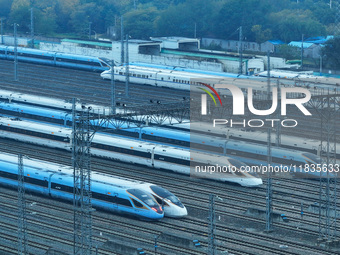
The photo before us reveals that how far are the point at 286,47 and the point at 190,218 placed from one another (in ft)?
207

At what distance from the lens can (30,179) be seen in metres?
44.4

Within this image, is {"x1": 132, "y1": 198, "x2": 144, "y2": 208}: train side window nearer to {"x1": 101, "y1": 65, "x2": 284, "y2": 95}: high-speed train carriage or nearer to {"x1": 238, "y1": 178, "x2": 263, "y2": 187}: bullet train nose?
{"x1": 238, "y1": 178, "x2": 263, "y2": 187}: bullet train nose

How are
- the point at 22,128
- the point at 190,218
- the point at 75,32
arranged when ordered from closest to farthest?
the point at 190,218 → the point at 22,128 → the point at 75,32

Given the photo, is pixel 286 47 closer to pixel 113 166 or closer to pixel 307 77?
pixel 307 77

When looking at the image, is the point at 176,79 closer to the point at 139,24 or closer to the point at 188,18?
the point at 139,24

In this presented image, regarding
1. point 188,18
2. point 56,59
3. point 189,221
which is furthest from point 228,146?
point 188,18

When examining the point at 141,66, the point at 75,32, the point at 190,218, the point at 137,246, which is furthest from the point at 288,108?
the point at 75,32

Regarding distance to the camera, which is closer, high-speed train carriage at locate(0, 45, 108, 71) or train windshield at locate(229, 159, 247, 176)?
train windshield at locate(229, 159, 247, 176)

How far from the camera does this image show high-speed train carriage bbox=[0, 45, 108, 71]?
294 ft

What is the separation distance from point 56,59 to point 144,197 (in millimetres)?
54758

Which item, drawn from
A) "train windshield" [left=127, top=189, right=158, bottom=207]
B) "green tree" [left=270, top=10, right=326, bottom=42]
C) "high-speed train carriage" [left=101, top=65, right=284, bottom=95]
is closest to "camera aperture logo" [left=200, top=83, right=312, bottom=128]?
"train windshield" [left=127, top=189, right=158, bottom=207]

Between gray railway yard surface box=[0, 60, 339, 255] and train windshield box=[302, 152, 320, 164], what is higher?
train windshield box=[302, 152, 320, 164]

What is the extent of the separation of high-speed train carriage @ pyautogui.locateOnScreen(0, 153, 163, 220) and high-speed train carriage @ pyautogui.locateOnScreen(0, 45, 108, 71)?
4307cm

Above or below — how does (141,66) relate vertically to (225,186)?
above
